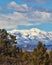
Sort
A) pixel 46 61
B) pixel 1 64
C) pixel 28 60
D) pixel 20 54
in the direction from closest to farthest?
pixel 46 61 < pixel 28 60 < pixel 1 64 < pixel 20 54

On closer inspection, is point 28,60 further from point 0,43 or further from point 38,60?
point 0,43

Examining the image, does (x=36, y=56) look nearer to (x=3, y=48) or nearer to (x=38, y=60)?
(x=38, y=60)

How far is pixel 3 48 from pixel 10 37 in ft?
13.5

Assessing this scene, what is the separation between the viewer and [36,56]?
57.3 m

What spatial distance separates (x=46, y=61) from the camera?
183 ft

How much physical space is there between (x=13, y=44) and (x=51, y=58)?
1772 centimetres

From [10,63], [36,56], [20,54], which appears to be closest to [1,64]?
[10,63]

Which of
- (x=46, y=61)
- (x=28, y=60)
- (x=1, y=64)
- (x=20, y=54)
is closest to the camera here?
(x=46, y=61)

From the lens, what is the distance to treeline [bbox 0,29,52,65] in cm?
5678

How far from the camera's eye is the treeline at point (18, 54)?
56.8 meters

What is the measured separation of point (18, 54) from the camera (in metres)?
71.8

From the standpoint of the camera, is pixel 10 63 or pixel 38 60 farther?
pixel 10 63

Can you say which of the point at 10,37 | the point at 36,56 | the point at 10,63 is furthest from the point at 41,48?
the point at 10,37

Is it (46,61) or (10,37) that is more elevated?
(10,37)
